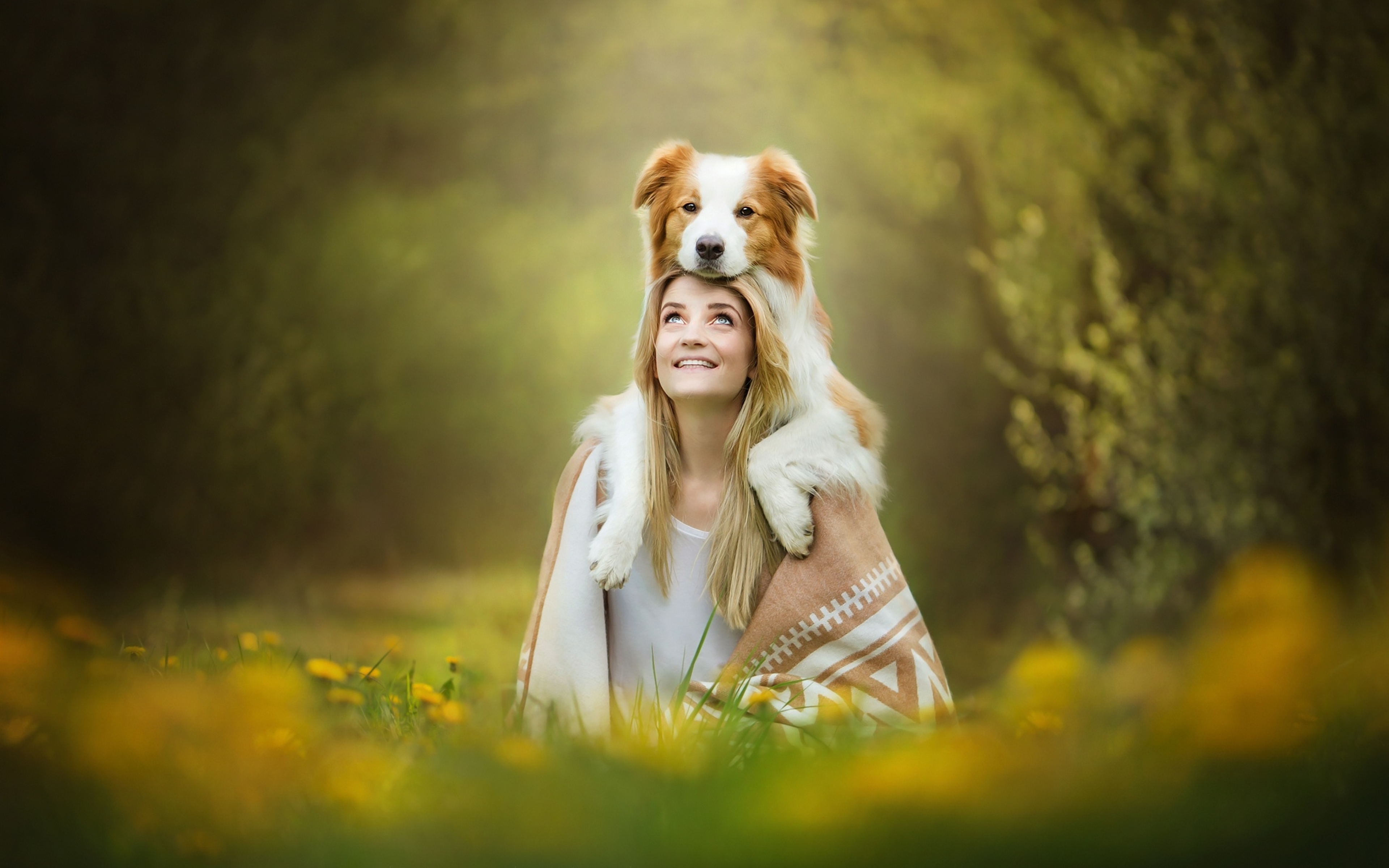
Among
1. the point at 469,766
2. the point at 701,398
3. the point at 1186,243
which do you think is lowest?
the point at 469,766

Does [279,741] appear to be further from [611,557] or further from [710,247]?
[710,247]

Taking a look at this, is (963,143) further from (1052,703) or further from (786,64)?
(1052,703)

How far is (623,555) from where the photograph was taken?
1774 millimetres

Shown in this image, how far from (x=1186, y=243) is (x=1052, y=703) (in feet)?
10.3

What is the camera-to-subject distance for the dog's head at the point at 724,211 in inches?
70.4

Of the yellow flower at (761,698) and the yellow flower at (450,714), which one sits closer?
the yellow flower at (761,698)

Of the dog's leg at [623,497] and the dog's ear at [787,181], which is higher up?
the dog's ear at [787,181]

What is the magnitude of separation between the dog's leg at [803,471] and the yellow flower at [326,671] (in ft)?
2.46

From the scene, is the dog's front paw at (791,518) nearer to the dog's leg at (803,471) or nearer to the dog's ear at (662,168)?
the dog's leg at (803,471)

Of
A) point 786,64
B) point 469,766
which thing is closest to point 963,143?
point 786,64

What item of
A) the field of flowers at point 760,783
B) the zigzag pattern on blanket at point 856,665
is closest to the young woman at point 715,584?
the zigzag pattern on blanket at point 856,665

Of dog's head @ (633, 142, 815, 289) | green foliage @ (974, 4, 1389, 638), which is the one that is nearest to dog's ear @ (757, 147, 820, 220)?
dog's head @ (633, 142, 815, 289)

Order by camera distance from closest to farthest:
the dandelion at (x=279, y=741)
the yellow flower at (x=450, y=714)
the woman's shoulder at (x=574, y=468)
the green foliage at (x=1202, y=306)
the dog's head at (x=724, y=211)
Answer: the dandelion at (x=279, y=741)
the yellow flower at (x=450, y=714)
the dog's head at (x=724, y=211)
the woman's shoulder at (x=574, y=468)
the green foliage at (x=1202, y=306)

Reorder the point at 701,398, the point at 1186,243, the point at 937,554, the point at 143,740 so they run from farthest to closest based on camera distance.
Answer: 1. the point at 937,554
2. the point at 1186,243
3. the point at 701,398
4. the point at 143,740
